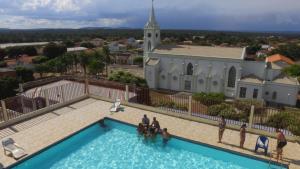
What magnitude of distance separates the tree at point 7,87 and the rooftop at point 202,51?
862 inches

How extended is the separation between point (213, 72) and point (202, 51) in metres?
4.06

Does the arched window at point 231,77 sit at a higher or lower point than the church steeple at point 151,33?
lower

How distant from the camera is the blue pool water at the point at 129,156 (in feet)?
29.3

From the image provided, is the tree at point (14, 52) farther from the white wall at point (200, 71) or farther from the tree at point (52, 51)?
the white wall at point (200, 71)

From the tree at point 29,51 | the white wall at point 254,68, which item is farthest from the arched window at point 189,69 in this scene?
the tree at point 29,51

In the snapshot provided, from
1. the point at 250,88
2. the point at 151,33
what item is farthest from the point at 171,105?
the point at 151,33

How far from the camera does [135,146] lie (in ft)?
A: 34.3

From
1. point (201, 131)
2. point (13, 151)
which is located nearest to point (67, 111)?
point (13, 151)

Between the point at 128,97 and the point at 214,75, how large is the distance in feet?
71.1

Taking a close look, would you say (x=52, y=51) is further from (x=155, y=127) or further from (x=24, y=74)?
(x=155, y=127)

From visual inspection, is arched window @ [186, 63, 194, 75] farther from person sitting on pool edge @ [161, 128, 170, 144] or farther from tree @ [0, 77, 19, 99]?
person sitting on pool edge @ [161, 128, 170, 144]

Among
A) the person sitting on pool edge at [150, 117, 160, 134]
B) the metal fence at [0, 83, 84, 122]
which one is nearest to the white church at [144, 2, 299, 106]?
the metal fence at [0, 83, 84, 122]

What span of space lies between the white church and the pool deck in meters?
21.6

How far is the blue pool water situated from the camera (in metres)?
8.93
